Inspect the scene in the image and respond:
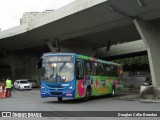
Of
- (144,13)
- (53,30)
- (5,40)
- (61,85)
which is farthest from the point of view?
(5,40)

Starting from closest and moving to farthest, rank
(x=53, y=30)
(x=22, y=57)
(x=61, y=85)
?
(x=61, y=85), (x=53, y=30), (x=22, y=57)

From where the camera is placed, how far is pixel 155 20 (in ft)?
109

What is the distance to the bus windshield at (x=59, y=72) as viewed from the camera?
22000mm

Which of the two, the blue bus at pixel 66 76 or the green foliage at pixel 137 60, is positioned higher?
the green foliage at pixel 137 60

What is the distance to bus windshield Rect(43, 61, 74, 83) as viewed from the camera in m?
22.0

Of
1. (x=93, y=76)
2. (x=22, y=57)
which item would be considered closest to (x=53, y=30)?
(x=93, y=76)

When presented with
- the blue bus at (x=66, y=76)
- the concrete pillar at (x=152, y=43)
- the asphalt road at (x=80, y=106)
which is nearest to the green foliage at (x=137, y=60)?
the concrete pillar at (x=152, y=43)

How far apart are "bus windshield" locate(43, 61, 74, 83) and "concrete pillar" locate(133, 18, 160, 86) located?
440 inches

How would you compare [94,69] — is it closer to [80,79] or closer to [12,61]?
[80,79]

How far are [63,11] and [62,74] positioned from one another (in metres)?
16.0

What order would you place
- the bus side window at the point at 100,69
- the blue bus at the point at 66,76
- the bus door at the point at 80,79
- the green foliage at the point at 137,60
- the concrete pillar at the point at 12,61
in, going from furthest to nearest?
1. the green foliage at the point at 137,60
2. the concrete pillar at the point at 12,61
3. the bus side window at the point at 100,69
4. the bus door at the point at 80,79
5. the blue bus at the point at 66,76

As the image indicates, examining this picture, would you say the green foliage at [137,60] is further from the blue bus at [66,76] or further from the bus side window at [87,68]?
the blue bus at [66,76]

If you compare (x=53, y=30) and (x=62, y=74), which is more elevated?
(x=53, y=30)

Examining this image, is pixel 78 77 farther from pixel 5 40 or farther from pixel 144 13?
pixel 5 40
